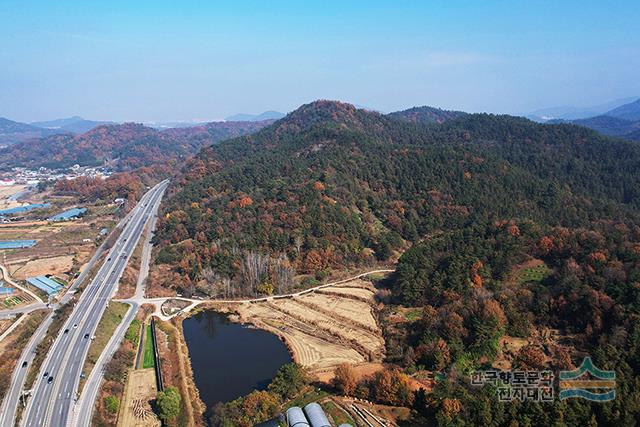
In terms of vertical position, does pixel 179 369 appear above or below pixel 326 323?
above

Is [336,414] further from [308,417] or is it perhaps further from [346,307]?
[346,307]

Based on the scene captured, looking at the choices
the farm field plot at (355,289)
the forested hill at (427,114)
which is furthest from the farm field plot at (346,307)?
the forested hill at (427,114)

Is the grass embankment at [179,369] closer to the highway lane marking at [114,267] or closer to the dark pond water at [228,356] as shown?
the dark pond water at [228,356]

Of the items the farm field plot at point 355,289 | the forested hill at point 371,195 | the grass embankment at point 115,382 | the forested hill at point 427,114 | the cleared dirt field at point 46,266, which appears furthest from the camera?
the forested hill at point 427,114

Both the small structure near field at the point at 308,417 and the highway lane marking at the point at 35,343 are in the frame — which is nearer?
the small structure near field at the point at 308,417

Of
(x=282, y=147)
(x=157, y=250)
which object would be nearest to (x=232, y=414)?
(x=157, y=250)

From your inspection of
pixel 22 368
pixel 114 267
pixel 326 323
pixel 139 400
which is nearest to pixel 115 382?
pixel 139 400

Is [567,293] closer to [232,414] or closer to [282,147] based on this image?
[232,414]
